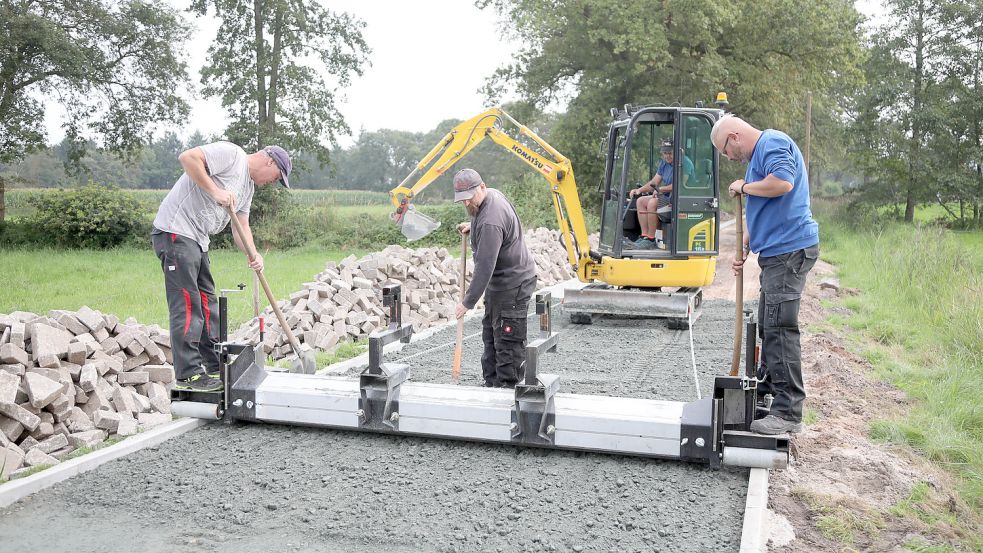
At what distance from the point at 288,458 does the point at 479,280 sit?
5.10ft

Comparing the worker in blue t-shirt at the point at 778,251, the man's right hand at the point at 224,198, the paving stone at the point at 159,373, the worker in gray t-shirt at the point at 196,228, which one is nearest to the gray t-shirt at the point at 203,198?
the worker in gray t-shirt at the point at 196,228

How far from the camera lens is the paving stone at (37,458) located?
4.70 m

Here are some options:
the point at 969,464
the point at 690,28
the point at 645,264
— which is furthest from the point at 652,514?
the point at 690,28

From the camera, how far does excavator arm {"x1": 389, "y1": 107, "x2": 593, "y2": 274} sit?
9195mm

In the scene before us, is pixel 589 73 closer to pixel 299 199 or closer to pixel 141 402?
pixel 299 199

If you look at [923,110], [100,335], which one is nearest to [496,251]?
[100,335]

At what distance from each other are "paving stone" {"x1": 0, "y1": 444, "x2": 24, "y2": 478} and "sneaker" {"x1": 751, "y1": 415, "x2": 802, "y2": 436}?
433cm

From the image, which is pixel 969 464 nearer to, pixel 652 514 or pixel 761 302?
pixel 761 302

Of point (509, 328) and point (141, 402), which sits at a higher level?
point (509, 328)

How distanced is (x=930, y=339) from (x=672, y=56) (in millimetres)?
17443

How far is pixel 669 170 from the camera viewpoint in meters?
8.97

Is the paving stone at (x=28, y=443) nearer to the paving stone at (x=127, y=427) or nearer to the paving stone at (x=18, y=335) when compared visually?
the paving stone at (x=127, y=427)

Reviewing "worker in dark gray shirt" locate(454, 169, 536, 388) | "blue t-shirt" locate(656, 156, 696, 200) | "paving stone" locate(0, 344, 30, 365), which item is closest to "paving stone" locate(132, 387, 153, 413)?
"paving stone" locate(0, 344, 30, 365)

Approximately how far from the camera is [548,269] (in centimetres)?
1409
